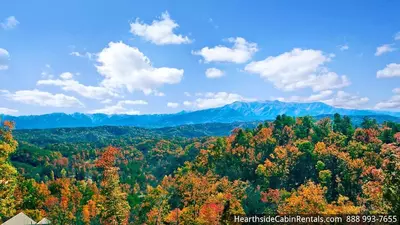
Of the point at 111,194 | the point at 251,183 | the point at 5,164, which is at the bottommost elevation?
the point at 251,183

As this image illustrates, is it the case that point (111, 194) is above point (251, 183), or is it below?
above

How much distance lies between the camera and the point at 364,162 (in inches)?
2849

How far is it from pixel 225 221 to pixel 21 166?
17950 centimetres

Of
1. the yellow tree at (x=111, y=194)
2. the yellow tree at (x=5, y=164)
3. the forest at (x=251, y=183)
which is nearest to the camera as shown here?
the yellow tree at (x=5, y=164)

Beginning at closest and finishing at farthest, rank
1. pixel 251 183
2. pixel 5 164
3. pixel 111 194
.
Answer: pixel 5 164
pixel 111 194
pixel 251 183

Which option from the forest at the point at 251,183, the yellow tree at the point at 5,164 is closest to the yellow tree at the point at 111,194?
the forest at the point at 251,183

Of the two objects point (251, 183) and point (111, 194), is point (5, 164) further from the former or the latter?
point (251, 183)

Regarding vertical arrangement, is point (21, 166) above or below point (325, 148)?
below

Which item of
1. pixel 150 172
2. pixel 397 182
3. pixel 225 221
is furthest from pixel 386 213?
pixel 150 172

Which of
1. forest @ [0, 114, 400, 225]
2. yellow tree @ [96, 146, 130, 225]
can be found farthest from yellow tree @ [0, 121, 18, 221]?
yellow tree @ [96, 146, 130, 225]

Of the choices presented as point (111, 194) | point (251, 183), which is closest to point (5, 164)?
point (111, 194)

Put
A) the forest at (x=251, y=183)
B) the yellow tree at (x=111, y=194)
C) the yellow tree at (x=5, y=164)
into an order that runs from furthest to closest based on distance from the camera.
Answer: the yellow tree at (x=111, y=194), the forest at (x=251, y=183), the yellow tree at (x=5, y=164)

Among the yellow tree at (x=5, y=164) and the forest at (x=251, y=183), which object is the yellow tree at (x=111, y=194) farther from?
the yellow tree at (x=5, y=164)

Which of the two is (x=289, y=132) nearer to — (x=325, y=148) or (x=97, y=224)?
(x=325, y=148)
